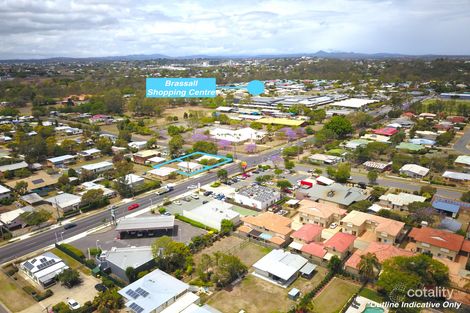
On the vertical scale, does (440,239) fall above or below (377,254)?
above

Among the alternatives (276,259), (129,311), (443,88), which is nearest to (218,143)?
(276,259)

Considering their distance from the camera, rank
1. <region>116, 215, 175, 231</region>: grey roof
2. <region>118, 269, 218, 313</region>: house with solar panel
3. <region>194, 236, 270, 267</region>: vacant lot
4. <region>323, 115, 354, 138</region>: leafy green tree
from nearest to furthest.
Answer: <region>118, 269, 218, 313</region>: house with solar panel < <region>194, 236, 270, 267</region>: vacant lot < <region>116, 215, 175, 231</region>: grey roof < <region>323, 115, 354, 138</region>: leafy green tree

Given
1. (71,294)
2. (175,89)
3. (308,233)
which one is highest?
(175,89)

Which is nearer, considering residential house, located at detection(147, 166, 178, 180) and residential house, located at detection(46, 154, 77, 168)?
residential house, located at detection(147, 166, 178, 180)

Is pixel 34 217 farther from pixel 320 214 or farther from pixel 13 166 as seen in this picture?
pixel 320 214

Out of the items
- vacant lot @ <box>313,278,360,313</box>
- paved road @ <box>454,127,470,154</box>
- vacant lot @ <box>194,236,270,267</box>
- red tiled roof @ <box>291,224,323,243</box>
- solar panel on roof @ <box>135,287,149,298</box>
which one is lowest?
vacant lot @ <box>194,236,270,267</box>

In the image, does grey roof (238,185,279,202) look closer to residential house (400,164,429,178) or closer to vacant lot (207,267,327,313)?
vacant lot (207,267,327,313)

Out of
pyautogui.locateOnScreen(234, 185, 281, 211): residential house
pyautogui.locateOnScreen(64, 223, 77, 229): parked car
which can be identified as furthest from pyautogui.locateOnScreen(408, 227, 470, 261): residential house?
pyautogui.locateOnScreen(64, 223, 77, 229): parked car

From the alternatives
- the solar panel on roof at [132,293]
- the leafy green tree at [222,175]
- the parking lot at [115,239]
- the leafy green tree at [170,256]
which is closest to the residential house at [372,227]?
the parking lot at [115,239]

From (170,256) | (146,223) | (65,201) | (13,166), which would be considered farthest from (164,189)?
(13,166)
